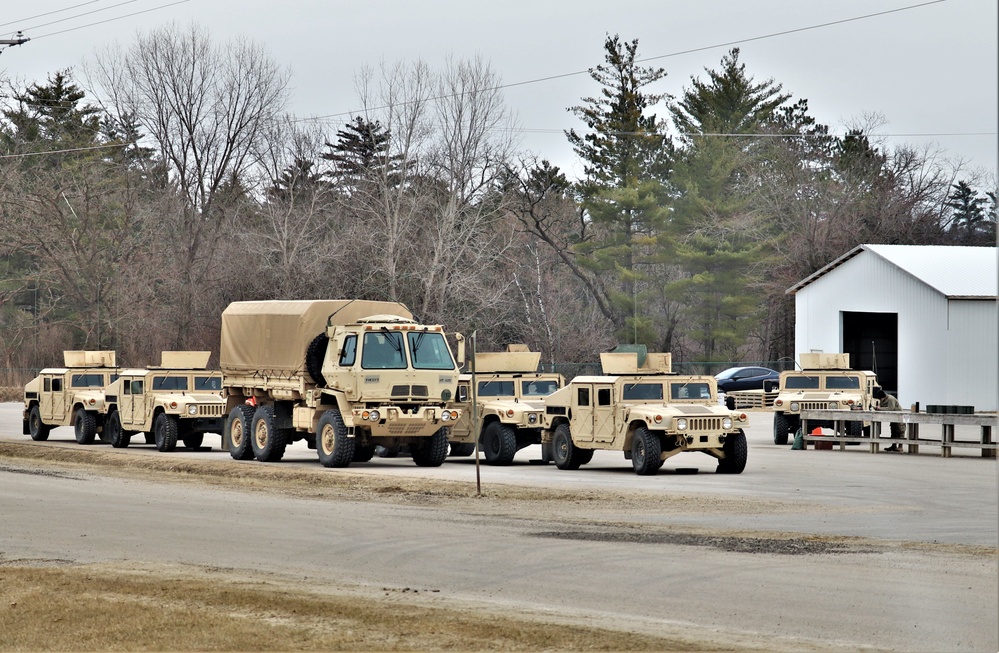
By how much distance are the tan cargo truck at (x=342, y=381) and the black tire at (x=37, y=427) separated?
360 inches

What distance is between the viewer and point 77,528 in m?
16.7

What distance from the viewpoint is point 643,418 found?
946 inches

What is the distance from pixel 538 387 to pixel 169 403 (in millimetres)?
8559

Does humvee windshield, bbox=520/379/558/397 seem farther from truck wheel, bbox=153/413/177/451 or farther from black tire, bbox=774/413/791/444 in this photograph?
truck wheel, bbox=153/413/177/451

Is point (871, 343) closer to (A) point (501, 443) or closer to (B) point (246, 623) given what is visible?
(A) point (501, 443)

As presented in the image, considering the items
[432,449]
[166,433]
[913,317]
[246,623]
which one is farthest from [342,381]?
[913,317]

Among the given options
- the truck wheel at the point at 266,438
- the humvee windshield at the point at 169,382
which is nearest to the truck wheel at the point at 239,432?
the truck wheel at the point at 266,438

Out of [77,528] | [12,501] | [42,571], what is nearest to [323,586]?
[42,571]

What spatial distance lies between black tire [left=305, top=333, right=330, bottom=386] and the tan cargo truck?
0.06 feet

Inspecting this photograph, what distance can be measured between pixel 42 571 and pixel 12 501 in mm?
7264

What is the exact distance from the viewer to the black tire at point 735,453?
24438 millimetres

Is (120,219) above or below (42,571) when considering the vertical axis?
above

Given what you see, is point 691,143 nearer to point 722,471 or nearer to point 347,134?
point 347,134

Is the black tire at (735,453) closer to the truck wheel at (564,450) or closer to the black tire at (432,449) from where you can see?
the truck wheel at (564,450)
